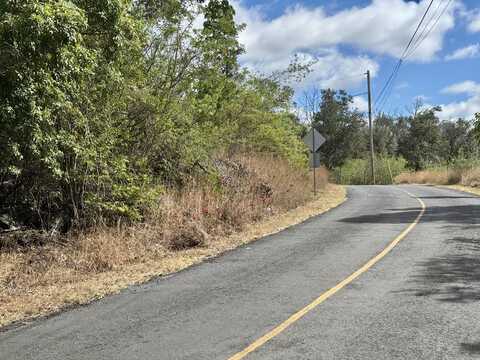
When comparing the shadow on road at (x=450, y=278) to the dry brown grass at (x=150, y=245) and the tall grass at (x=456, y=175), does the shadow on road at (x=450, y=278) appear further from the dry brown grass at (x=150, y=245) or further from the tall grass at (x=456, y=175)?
the tall grass at (x=456, y=175)

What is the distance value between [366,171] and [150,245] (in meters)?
49.7

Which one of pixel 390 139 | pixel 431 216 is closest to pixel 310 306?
pixel 431 216

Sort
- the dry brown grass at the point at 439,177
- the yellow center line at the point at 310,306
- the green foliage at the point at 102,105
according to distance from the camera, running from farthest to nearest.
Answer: the dry brown grass at the point at 439,177 < the green foliage at the point at 102,105 < the yellow center line at the point at 310,306

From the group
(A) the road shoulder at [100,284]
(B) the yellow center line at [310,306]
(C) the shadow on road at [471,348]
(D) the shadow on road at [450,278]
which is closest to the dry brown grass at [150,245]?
(A) the road shoulder at [100,284]

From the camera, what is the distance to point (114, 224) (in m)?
13.1

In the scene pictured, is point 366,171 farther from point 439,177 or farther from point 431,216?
point 431,216

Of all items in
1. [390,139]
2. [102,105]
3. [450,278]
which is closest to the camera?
[450,278]

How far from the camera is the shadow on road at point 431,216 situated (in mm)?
16422

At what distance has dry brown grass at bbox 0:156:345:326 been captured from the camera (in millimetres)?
9047

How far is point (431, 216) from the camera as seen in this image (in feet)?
57.6

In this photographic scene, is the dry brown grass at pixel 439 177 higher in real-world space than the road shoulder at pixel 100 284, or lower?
higher

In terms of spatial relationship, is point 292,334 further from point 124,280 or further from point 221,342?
point 124,280

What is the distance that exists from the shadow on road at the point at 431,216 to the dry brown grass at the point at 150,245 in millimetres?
2346

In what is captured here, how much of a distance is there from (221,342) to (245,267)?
4.59 metres
